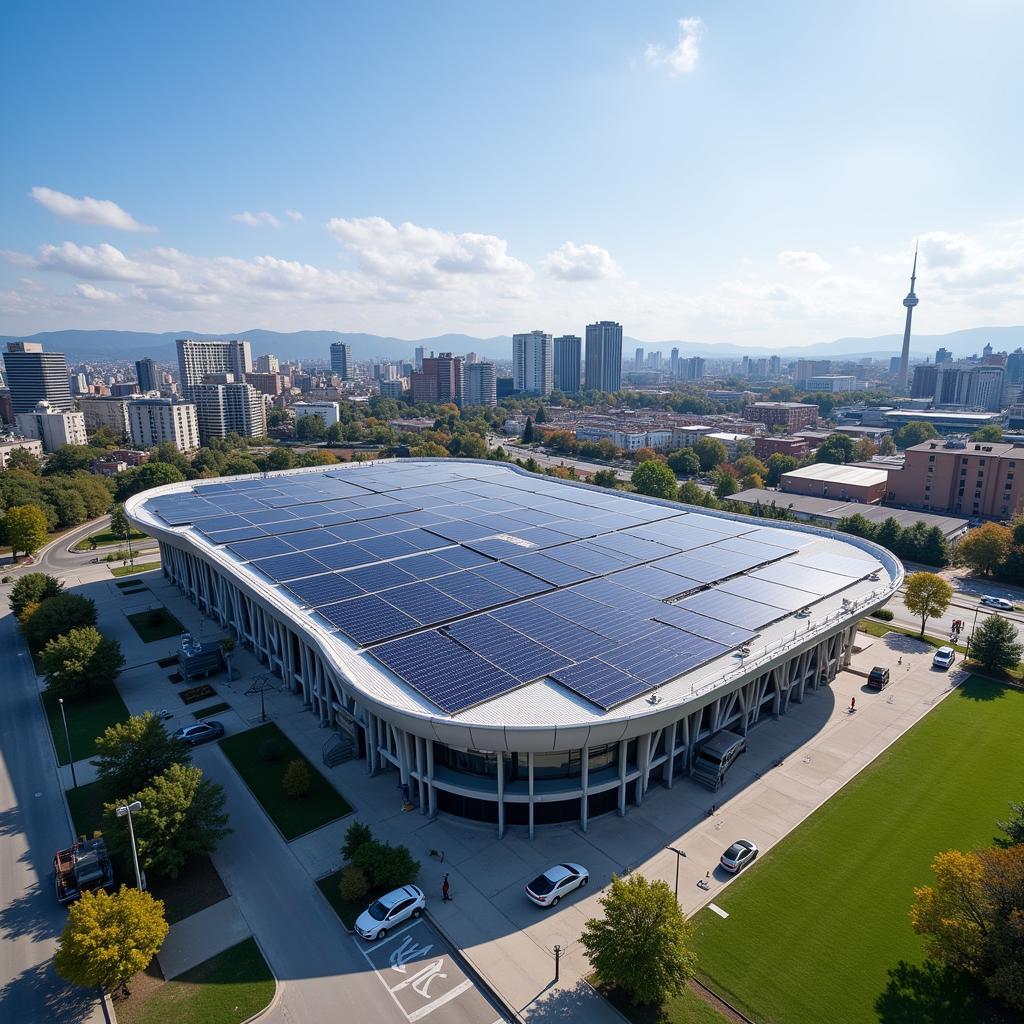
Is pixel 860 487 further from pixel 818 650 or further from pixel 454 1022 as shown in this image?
pixel 454 1022

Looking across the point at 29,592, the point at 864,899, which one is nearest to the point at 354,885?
the point at 864,899

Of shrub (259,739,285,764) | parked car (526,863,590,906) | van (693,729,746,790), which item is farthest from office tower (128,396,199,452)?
parked car (526,863,590,906)

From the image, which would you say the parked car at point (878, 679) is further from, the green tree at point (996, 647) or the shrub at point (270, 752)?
the shrub at point (270, 752)

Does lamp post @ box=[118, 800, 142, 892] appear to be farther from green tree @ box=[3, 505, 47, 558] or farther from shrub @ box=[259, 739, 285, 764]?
green tree @ box=[3, 505, 47, 558]

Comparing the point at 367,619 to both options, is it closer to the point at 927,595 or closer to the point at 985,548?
A: the point at 927,595

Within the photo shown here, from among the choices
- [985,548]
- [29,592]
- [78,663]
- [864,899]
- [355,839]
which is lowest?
[864,899]

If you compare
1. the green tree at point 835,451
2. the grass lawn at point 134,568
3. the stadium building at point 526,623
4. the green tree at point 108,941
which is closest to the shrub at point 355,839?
the stadium building at point 526,623
